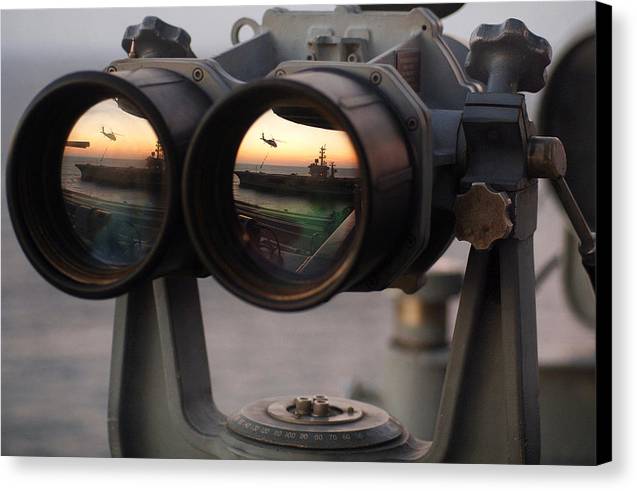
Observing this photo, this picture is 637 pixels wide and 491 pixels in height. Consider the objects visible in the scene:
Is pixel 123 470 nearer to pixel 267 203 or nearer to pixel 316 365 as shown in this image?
pixel 267 203

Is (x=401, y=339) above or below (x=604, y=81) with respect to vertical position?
below

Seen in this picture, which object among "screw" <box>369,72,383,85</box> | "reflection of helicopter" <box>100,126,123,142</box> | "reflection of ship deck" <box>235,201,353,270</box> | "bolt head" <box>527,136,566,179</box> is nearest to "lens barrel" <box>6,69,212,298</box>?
"reflection of helicopter" <box>100,126,123,142</box>

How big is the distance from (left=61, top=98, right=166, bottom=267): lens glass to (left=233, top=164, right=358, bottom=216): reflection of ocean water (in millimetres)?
122

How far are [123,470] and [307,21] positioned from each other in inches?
31.7

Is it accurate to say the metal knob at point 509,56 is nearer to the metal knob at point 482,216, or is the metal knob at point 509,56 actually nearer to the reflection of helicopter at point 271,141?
the metal knob at point 482,216

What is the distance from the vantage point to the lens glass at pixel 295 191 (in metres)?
1.86

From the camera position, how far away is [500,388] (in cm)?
204

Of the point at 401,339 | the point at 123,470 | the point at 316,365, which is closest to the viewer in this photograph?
the point at 123,470

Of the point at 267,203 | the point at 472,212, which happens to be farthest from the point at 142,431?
the point at 472,212

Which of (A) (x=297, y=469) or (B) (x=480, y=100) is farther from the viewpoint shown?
(A) (x=297, y=469)

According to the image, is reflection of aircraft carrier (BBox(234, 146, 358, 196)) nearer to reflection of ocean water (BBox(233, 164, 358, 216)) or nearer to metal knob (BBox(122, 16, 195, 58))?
reflection of ocean water (BBox(233, 164, 358, 216))

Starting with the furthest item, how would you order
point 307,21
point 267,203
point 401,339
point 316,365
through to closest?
point 316,365
point 401,339
point 307,21
point 267,203

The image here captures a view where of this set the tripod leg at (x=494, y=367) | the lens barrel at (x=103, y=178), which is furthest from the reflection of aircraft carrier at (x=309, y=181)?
the tripod leg at (x=494, y=367)

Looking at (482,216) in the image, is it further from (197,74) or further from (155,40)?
(155,40)
